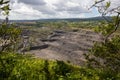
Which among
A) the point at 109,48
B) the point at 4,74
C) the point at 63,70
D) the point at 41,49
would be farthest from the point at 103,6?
the point at 41,49

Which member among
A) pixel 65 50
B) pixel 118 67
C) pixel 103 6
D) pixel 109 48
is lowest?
pixel 65 50

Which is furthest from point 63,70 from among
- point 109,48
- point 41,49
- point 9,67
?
point 41,49

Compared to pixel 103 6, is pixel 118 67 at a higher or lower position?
lower

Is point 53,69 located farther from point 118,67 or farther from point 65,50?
point 65,50

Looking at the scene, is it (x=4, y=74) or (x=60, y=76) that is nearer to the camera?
(x=60, y=76)

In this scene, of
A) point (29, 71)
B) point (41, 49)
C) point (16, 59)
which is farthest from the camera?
point (41, 49)

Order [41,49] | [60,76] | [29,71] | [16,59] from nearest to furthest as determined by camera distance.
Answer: [60,76], [29,71], [16,59], [41,49]

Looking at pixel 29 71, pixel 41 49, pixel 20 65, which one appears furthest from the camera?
pixel 41 49

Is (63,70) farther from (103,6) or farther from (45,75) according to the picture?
(103,6)

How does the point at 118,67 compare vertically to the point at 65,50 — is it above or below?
above
